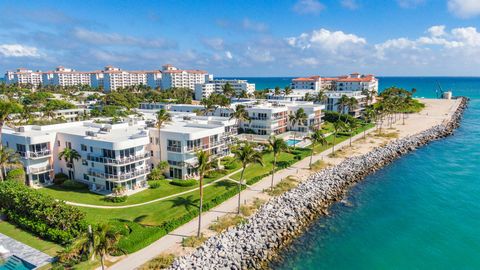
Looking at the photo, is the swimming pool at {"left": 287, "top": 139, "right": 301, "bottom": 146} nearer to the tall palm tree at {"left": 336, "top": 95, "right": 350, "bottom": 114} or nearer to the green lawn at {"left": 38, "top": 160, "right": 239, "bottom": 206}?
the tall palm tree at {"left": 336, "top": 95, "right": 350, "bottom": 114}

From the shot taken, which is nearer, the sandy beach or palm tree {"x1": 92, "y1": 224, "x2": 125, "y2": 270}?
palm tree {"x1": 92, "y1": 224, "x2": 125, "y2": 270}

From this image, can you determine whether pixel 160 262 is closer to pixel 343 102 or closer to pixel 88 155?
pixel 88 155

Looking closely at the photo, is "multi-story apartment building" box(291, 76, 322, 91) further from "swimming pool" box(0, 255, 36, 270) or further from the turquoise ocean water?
"swimming pool" box(0, 255, 36, 270)

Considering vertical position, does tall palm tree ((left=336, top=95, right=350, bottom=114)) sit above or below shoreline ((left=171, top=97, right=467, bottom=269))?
above

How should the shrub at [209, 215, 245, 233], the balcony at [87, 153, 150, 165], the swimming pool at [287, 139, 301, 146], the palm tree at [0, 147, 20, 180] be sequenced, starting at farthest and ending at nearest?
the swimming pool at [287, 139, 301, 146] → the balcony at [87, 153, 150, 165] → the palm tree at [0, 147, 20, 180] → the shrub at [209, 215, 245, 233]

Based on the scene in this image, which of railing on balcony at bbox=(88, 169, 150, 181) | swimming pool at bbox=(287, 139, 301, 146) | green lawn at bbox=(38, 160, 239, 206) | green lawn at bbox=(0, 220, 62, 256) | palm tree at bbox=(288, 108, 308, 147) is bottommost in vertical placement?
green lawn at bbox=(0, 220, 62, 256)

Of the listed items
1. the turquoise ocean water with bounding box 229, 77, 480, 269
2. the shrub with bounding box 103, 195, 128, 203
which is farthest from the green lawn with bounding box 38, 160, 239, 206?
the turquoise ocean water with bounding box 229, 77, 480, 269

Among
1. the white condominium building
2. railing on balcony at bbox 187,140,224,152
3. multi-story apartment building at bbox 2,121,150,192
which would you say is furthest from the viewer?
the white condominium building
